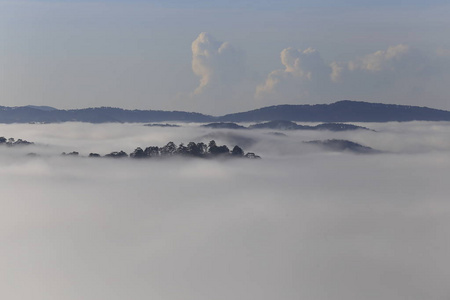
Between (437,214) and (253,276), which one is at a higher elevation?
(437,214)

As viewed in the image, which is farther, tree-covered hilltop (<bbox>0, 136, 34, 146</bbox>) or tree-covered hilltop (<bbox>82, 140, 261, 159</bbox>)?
tree-covered hilltop (<bbox>0, 136, 34, 146</bbox>)

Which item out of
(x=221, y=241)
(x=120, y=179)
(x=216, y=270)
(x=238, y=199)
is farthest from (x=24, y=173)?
(x=216, y=270)

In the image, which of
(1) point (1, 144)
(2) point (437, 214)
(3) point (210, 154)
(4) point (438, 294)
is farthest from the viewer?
(1) point (1, 144)

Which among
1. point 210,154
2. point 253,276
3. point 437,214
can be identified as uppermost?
point 210,154

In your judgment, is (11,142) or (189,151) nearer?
(189,151)

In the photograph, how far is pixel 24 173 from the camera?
582ft

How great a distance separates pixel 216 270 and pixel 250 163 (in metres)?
77.7

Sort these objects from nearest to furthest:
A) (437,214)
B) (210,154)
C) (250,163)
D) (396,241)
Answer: (396,241), (437,214), (210,154), (250,163)

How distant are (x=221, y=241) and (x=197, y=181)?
48098 millimetres

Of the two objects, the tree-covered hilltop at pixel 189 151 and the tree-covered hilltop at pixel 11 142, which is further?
the tree-covered hilltop at pixel 11 142

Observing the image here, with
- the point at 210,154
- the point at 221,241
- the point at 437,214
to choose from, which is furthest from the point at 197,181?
the point at 437,214

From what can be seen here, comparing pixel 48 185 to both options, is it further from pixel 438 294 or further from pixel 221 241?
pixel 438 294

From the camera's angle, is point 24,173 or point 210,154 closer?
point 210,154

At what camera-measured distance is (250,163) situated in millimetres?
177000
